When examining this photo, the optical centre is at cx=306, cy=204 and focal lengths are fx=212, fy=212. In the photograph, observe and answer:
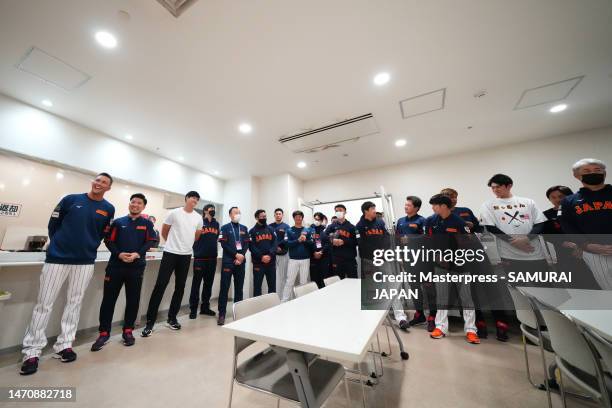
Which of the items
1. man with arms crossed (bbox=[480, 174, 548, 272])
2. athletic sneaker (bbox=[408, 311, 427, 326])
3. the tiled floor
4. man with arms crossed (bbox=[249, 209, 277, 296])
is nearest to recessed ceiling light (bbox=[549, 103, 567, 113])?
man with arms crossed (bbox=[480, 174, 548, 272])

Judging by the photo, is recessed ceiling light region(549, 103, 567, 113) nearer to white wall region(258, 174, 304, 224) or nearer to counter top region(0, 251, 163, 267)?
white wall region(258, 174, 304, 224)

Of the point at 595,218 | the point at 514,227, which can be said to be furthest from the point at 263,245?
the point at 595,218

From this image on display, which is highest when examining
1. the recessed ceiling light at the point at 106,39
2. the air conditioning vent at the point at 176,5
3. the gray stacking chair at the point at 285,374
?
the recessed ceiling light at the point at 106,39

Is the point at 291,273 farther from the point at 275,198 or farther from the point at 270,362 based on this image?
the point at 270,362

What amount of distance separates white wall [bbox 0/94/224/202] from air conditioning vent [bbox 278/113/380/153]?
2567 mm

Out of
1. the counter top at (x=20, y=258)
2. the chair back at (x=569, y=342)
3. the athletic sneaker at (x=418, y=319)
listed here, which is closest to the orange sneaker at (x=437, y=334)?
the athletic sneaker at (x=418, y=319)

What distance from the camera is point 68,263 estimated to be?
81.1 inches

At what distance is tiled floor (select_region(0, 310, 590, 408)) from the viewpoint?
1511 mm

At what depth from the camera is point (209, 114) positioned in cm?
312

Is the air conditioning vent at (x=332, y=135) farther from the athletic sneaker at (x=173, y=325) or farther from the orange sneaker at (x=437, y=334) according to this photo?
the athletic sneaker at (x=173, y=325)

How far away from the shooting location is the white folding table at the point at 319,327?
0.78 metres

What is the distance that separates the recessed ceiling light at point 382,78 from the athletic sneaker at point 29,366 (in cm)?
435

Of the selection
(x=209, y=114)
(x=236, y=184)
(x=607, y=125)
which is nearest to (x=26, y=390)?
(x=209, y=114)

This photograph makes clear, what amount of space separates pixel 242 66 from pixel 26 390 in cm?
335
